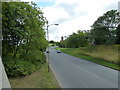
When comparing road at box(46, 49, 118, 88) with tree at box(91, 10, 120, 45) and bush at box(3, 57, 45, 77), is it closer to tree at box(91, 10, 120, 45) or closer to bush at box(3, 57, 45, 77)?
bush at box(3, 57, 45, 77)

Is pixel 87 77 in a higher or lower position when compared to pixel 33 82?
lower

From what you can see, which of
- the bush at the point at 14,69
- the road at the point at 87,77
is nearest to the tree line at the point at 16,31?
the bush at the point at 14,69

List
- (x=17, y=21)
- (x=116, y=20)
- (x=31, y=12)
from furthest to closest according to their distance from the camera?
(x=116, y=20)
(x=31, y=12)
(x=17, y=21)

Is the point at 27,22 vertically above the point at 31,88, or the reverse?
the point at 27,22

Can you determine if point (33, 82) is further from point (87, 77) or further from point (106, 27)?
point (106, 27)

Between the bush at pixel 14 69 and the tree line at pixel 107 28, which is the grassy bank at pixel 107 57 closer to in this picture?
the tree line at pixel 107 28

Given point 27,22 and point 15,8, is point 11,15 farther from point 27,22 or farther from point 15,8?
point 27,22

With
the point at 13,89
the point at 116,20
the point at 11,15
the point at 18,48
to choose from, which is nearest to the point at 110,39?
the point at 116,20

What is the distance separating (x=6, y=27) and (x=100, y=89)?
789 cm

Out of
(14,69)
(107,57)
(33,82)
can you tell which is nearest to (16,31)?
(14,69)

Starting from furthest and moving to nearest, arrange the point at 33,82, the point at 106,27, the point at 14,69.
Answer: the point at 106,27 < the point at 14,69 < the point at 33,82

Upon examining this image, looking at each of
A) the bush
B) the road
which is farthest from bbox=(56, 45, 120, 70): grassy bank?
the bush

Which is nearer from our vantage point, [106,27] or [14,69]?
[14,69]

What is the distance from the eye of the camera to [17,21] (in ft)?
37.6
